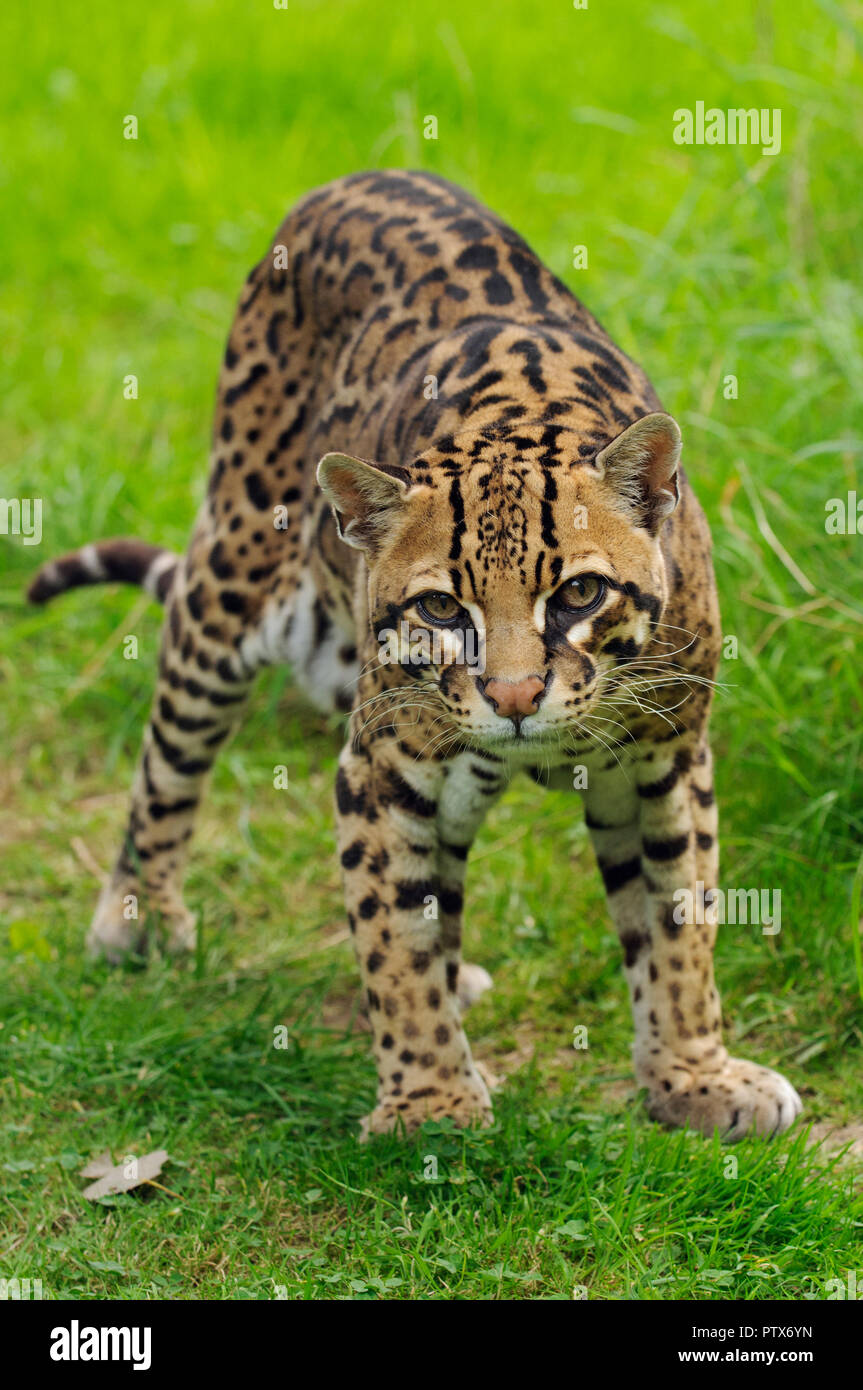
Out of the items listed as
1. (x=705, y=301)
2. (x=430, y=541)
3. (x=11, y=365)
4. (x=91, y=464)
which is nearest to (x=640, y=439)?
(x=430, y=541)

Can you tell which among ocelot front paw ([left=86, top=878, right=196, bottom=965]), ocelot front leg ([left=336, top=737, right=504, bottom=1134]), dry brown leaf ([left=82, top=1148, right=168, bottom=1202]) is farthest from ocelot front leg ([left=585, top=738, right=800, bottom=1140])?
ocelot front paw ([left=86, top=878, right=196, bottom=965])

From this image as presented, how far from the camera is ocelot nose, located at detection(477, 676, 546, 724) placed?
11.6 feet

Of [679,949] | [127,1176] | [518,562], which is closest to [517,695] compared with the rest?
[518,562]

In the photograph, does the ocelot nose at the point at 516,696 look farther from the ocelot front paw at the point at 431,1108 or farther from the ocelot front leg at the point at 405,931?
the ocelot front paw at the point at 431,1108

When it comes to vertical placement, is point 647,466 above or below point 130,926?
above

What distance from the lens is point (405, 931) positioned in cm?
441

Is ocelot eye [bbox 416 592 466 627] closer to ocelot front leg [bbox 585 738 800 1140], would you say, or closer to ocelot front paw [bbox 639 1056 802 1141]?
ocelot front leg [bbox 585 738 800 1140]

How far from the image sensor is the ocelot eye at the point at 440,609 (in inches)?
146

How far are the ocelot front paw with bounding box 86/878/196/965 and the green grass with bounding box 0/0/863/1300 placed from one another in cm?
11

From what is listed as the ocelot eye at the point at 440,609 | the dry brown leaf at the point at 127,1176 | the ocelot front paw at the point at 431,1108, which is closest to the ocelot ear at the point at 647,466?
the ocelot eye at the point at 440,609

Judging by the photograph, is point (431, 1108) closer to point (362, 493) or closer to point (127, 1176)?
point (127, 1176)

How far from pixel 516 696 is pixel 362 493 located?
2.11 feet

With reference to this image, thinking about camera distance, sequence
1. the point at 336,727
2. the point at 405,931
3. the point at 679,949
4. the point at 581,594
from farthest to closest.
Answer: the point at 336,727 < the point at 679,949 < the point at 405,931 < the point at 581,594

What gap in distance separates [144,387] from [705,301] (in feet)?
9.46
